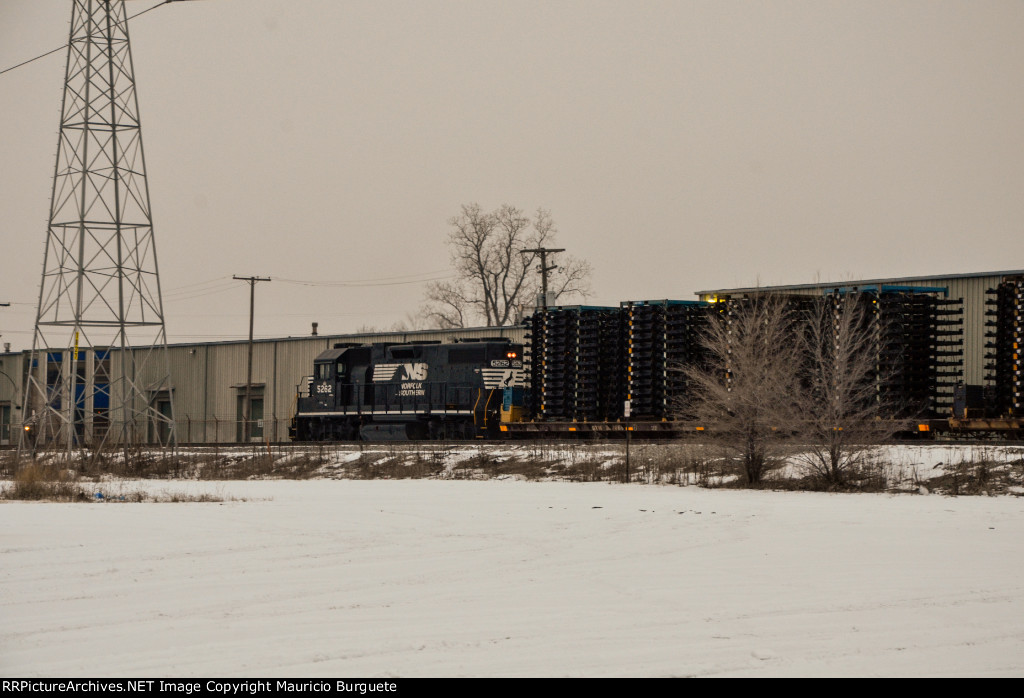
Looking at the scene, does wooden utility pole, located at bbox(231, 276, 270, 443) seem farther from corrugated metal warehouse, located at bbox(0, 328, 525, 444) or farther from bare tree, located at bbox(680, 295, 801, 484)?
bare tree, located at bbox(680, 295, 801, 484)

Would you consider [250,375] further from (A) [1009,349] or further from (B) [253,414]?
(A) [1009,349]

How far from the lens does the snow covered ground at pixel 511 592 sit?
827cm

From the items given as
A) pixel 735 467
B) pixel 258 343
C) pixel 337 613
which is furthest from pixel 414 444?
pixel 337 613

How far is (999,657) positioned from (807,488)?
60.8ft

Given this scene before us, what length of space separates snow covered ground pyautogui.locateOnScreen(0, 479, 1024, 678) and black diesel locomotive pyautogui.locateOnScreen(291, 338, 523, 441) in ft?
72.2

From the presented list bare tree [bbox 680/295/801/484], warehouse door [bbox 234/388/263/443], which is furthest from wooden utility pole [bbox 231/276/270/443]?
bare tree [bbox 680/295/801/484]

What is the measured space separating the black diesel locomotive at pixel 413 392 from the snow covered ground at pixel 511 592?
22.0 m

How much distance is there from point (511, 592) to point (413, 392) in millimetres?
33481

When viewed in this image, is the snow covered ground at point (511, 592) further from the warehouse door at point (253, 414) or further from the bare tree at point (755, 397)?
the warehouse door at point (253, 414)

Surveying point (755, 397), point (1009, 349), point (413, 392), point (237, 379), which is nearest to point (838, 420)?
point (755, 397)

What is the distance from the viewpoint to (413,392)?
44.7 m

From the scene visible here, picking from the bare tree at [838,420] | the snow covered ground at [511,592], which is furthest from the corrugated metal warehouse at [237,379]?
the snow covered ground at [511,592]

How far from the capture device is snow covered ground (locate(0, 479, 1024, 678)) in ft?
27.1
